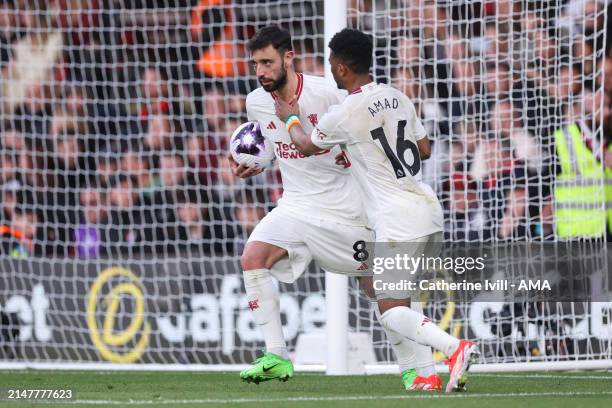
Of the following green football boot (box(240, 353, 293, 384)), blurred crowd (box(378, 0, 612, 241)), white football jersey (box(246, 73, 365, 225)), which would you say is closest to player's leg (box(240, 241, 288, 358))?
green football boot (box(240, 353, 293, 384))

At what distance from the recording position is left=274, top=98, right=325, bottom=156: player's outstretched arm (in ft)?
21.4

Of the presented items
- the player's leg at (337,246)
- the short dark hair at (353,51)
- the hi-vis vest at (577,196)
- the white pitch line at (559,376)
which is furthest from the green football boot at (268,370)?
the hi-vis vest at (577,196)

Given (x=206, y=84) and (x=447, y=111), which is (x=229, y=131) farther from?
(x=447, y=111)

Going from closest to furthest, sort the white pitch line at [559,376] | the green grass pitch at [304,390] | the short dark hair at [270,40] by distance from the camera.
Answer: the green grass pitch at [304,390]
the short dark hair at [270,40]
the white pitch line at [559,376]

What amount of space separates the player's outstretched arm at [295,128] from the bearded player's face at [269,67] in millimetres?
127

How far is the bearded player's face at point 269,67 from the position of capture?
272 inches

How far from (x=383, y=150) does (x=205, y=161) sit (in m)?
5.71

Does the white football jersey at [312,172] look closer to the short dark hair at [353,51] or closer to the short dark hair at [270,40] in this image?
the short dark hair at [270,40]

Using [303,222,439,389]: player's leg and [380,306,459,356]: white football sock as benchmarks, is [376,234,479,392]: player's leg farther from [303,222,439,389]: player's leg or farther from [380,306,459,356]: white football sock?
[303,222,439,389]: player's leg

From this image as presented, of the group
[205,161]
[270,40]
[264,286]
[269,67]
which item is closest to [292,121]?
[269,67]

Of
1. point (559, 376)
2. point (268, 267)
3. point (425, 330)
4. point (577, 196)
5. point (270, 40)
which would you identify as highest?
point (270, 40)

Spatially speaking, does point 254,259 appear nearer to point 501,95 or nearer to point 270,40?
point 270,40

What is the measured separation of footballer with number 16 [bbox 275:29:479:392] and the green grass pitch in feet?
1.84

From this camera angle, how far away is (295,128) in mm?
6602
